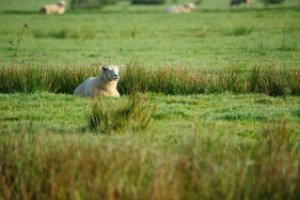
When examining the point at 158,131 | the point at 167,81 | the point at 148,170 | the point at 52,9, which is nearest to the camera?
the point at 148,170

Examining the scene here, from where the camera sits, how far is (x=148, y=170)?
5.65 metres

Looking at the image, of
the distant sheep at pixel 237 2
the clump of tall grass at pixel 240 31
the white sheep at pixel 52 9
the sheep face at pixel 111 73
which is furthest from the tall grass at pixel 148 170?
the distant sheep at pixel 237 2

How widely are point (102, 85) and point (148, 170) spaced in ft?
22.2

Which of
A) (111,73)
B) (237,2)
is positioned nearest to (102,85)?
(111,73)

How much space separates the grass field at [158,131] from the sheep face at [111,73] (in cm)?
56

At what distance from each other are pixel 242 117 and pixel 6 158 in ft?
14.6

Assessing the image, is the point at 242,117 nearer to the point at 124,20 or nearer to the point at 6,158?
the point at 6,158

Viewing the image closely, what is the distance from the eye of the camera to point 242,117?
8.98 meters

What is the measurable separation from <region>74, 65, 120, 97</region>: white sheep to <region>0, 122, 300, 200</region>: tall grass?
18.1 feet

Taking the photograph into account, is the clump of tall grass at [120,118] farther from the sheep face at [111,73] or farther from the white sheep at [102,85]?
the white sheep at [102,85]

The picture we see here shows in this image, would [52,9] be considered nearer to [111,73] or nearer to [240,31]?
[240,31]

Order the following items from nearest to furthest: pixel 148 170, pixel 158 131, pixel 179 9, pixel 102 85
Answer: pixel 148 170
pixel 158 131
pixel 102 85
pixel 179 9

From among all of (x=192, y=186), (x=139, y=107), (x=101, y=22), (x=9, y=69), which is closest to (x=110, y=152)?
(x=192, y=186)

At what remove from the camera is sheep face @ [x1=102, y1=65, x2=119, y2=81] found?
11672 mm
